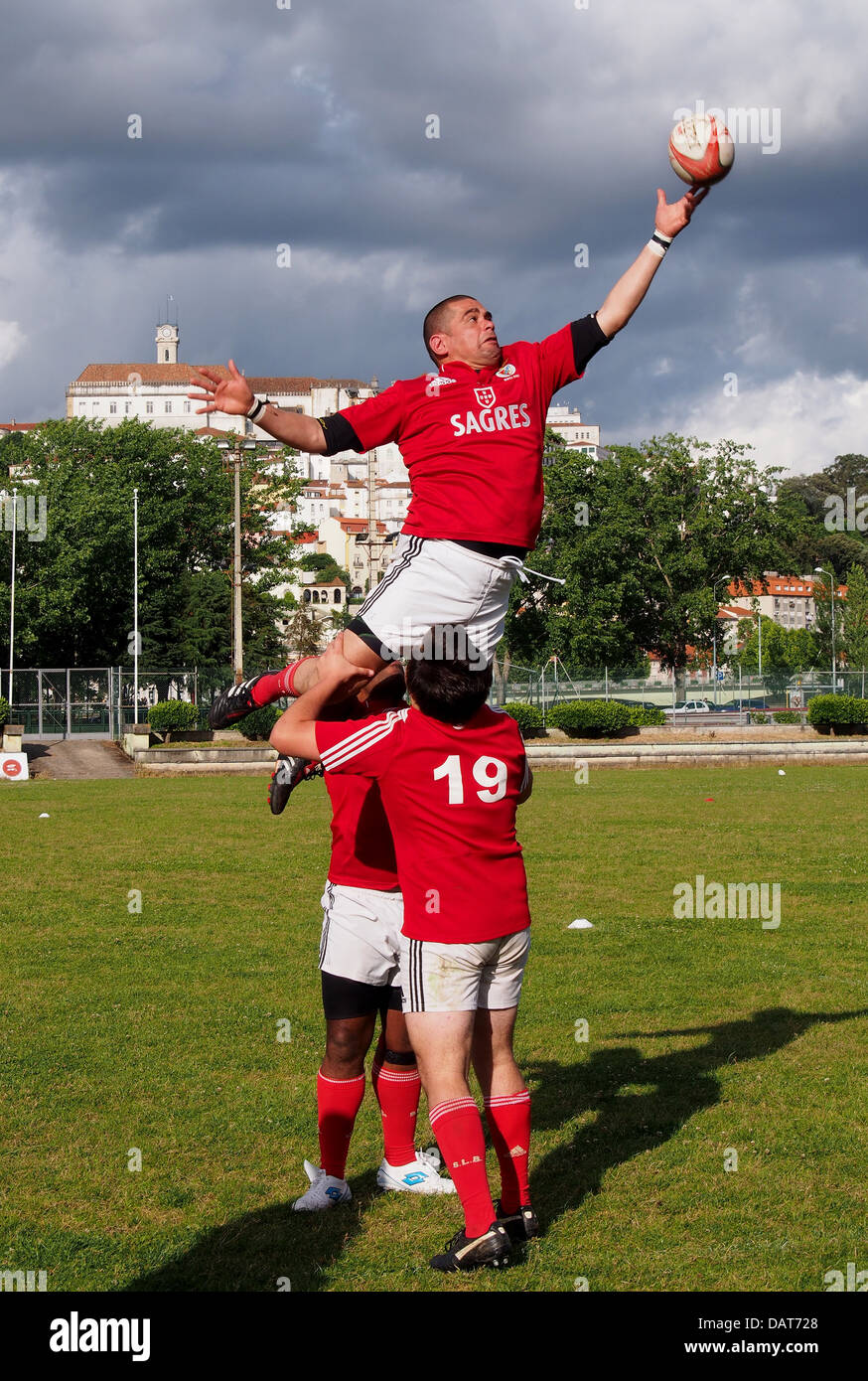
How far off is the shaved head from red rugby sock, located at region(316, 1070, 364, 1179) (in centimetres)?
331

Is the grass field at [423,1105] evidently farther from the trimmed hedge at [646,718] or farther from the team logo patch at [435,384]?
the trimmed hedge at [646,718]

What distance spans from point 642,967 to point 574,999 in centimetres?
125

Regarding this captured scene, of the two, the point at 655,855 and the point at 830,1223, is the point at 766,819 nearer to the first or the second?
the point at 655,855

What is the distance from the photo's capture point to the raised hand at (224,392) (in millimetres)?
5652

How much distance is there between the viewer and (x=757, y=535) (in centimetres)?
7094

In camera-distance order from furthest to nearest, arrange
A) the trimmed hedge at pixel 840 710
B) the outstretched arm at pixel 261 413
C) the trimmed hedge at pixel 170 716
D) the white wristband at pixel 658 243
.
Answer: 1. the trimmed hedge at pixel 840 710
2. the trimmed hedge at pixel 170 716
3. the white wristband at pixel 658 243
4. the outstretched arm at pixel 261 413

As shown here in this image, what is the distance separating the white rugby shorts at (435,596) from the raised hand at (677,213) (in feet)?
5.85

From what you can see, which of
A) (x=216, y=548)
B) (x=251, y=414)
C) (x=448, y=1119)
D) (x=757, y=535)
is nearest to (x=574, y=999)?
(x=448, y=1119)

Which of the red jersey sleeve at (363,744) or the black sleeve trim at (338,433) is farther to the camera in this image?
the black sleeve trim at (338,433)

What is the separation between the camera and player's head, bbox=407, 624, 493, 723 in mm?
4758

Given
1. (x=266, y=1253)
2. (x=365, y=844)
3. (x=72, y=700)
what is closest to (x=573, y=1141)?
(x=266, y=1253)

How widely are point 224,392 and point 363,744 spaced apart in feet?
6.05

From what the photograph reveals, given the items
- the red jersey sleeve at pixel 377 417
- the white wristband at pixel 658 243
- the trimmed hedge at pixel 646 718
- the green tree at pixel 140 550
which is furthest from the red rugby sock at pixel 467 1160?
the green tree at pixel 140 550

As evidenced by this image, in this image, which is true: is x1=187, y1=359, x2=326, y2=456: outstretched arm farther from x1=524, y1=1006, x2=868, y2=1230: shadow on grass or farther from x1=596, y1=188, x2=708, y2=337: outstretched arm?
x1=524, y1=1006, x2=868, y2=1230: shadow on grass
